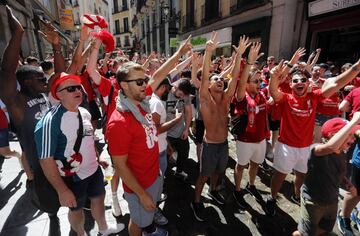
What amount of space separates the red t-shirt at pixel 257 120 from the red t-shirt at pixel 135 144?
1.61m

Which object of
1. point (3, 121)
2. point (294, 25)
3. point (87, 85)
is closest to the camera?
point (3, 121)

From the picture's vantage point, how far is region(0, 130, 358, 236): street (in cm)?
289

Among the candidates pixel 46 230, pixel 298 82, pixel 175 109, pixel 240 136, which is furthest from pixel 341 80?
pixel 46 230

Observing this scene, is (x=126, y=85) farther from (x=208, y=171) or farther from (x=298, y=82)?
(x=298, y=82)

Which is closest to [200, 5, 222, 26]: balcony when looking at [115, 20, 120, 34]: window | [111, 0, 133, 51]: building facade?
[111, 0, 133, 51]: building facade

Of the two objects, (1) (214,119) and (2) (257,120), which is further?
(2) (257,120)

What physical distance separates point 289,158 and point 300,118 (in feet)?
1.84

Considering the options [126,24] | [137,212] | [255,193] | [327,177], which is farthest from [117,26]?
[327,177]

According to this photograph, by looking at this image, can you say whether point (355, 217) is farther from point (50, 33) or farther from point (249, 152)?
point (50, 33)

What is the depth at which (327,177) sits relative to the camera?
2100 mm

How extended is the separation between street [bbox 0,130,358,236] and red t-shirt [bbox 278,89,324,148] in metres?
1.07

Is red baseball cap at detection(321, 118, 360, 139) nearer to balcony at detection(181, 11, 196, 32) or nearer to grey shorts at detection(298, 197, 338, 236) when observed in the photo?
grey shorts at detection(298, 197, 338, 236)

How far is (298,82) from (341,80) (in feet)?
1.59

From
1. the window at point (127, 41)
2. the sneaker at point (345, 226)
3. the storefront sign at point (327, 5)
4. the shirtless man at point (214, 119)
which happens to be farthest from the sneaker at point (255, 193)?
the window at point (127, 41)
